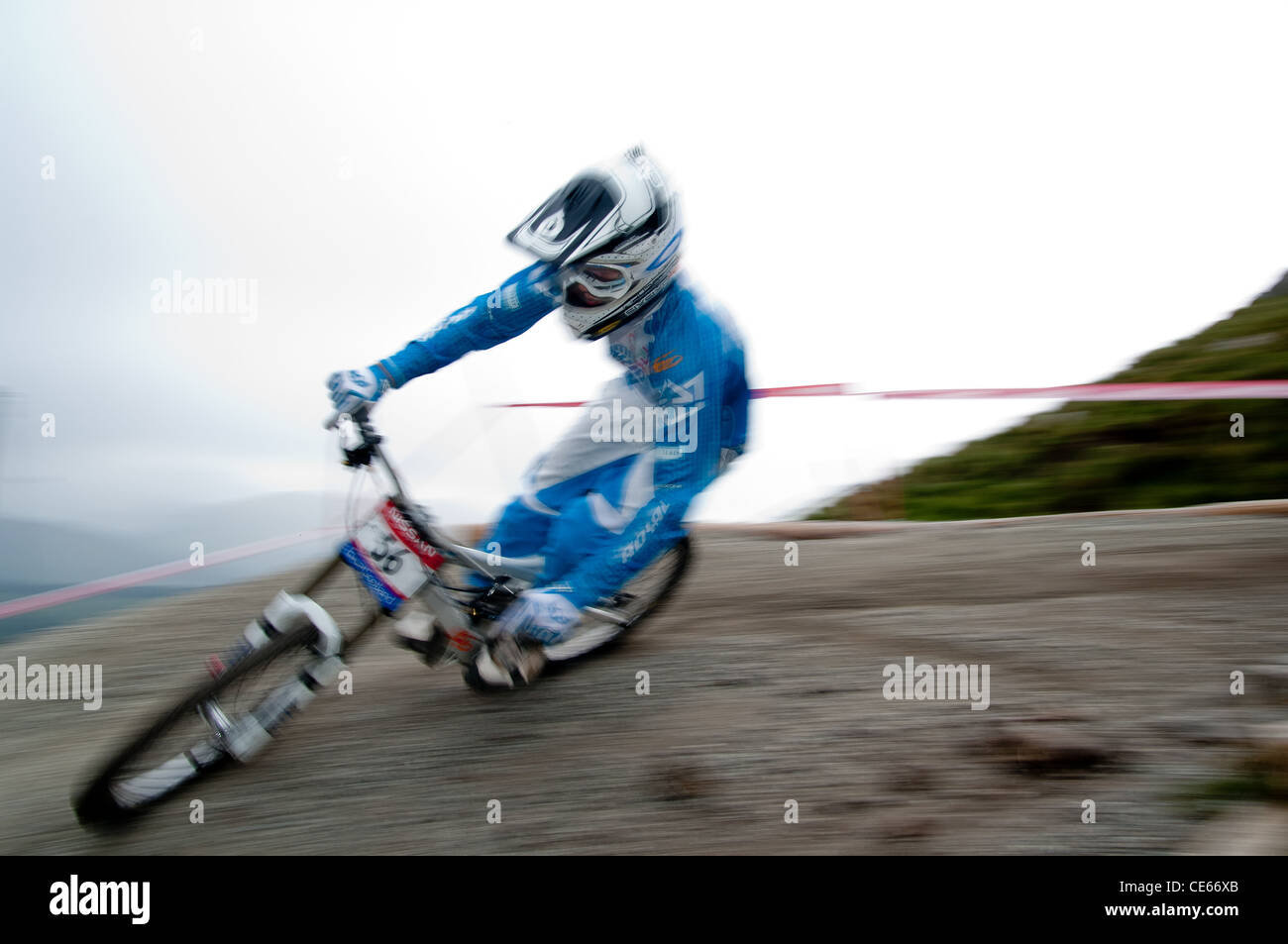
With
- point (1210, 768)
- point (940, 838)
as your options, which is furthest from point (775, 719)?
point (1210, 768)

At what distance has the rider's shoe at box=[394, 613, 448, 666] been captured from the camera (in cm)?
295

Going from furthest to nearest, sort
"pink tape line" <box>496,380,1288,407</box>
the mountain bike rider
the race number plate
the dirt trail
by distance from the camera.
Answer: "pink tape line" <box>496,380,1288,407</box>
the mountain bike rider
the race number plate
the dirt trail

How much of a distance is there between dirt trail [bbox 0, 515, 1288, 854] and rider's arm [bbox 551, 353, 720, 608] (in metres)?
0.58

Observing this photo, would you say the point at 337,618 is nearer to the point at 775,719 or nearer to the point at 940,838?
the point at 775,719

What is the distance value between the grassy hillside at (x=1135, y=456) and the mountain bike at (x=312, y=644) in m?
3.70

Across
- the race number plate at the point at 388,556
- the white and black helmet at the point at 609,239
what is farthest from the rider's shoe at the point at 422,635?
the white and black helmet at the point at 609,239

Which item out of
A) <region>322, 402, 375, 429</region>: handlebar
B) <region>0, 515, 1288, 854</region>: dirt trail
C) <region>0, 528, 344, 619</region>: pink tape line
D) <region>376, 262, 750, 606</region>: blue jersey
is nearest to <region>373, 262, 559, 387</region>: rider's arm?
<region>376, 262, 750, 606</region>: blue jersey

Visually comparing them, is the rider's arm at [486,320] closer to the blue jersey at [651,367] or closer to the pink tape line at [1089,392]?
the blue jersey at [651,367]

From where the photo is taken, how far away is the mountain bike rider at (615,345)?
2.97 metres

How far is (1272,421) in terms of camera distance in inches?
219

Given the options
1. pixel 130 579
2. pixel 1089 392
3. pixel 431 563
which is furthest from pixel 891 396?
pixel 130 579

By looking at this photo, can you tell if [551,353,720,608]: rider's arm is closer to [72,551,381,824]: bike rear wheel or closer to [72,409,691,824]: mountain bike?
[72,409,691,824]: mountain bike
